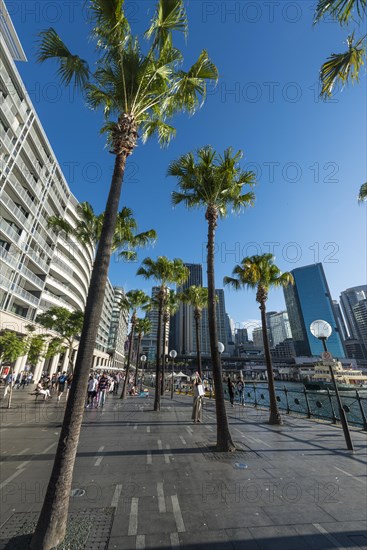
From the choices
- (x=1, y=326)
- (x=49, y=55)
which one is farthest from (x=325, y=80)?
(x=1, y=326)

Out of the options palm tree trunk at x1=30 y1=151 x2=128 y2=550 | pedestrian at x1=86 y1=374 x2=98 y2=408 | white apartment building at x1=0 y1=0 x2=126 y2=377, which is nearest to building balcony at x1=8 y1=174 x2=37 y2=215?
white apartment building at x1=0 y1=0 x2=126 y2=377

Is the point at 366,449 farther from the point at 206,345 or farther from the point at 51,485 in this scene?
the point at 206,345

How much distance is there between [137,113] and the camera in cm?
633

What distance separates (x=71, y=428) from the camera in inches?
146

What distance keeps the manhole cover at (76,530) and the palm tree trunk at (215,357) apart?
428 cm

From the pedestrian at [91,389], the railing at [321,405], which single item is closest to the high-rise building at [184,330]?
A: the railing at [321,405]

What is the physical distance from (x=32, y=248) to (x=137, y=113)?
34342mm

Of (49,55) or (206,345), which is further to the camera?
(206,345)

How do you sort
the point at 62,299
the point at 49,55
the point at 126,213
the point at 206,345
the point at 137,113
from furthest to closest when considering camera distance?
the point at 206,345 → the point at 62,299 → the point at 126,213 → the point at 137,113 → the point at 49,55

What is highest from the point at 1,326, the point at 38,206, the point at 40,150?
the point at 40,150

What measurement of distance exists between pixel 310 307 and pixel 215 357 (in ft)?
517

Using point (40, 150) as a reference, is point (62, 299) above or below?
below

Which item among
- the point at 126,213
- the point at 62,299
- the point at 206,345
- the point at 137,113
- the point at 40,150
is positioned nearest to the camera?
the point at 137,113

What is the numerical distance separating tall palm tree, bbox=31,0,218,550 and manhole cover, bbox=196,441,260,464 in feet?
15.2
